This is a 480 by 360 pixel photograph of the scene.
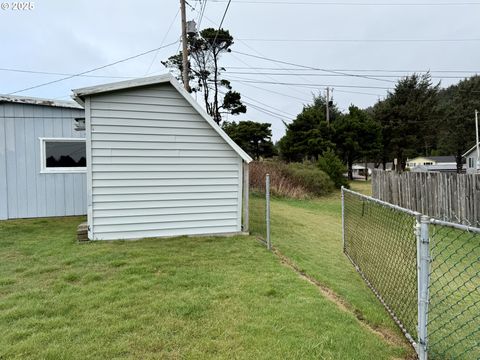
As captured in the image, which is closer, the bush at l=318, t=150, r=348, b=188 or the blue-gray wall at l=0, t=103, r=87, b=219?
the blue-gray wall at l=0, t=103, r=87, b=219

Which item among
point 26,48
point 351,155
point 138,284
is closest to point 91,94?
point 138,284

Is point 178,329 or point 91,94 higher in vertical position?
point 91,94

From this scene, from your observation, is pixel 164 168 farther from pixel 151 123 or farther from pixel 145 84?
pixel 145 84

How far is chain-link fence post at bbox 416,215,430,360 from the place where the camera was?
2.32 m

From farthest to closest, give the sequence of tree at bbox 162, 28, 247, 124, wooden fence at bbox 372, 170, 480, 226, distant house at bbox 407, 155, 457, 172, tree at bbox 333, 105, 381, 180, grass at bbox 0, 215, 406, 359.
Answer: distant house at bbox 407, 155, 457, 172
tree at bbox 333, 105, 381, 180
tree at bbox 162, 28, 247, 124
wooden fence at bbox 372, 170, 480, 226
grass at bbox 0, 215, 406, 359

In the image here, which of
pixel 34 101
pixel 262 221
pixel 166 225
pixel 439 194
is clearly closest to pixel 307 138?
pixel 439 194

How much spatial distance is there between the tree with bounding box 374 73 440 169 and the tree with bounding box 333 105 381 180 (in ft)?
14.5

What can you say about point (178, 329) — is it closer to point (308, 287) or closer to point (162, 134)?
point (308, 287)

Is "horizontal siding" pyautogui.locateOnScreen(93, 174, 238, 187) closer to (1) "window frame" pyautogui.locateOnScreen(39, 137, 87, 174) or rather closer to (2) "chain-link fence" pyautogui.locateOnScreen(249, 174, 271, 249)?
(2) "chain-link fence" pyautogui.locateOnScreen(249, 174, 271, 249)

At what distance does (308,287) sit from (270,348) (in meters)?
1.44

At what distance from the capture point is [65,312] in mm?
3098

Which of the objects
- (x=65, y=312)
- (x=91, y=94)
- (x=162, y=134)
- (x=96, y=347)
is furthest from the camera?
(x=162, y=134)

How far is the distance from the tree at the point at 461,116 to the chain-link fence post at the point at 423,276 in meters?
44.2

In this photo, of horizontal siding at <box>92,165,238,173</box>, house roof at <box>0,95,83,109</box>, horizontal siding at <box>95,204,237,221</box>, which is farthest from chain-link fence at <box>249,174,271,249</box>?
house roof at <box>0,95,83,109</box>
